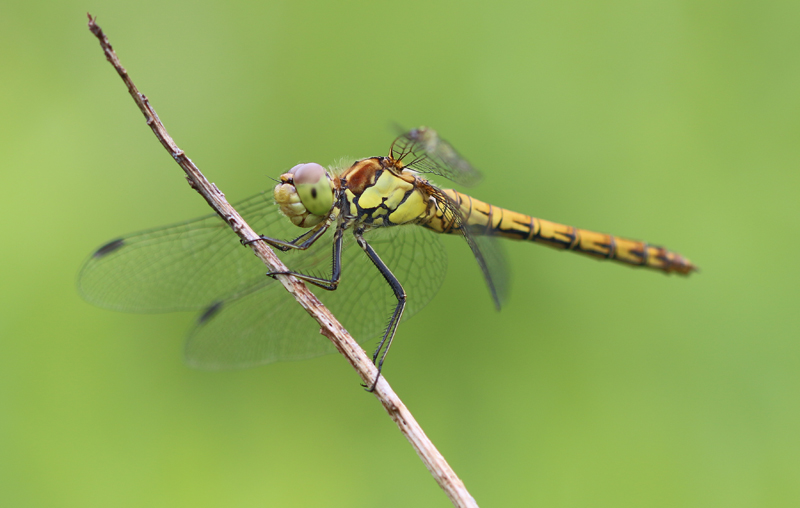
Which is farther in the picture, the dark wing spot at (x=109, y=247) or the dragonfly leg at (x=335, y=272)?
the dark wing spot at (x=109, y=247)

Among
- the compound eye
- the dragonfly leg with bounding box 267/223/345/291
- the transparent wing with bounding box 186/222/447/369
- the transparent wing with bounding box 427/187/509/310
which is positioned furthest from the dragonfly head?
the transparent wing with bounding box 427/187/509/310

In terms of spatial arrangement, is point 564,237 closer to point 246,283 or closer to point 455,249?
point 455,249

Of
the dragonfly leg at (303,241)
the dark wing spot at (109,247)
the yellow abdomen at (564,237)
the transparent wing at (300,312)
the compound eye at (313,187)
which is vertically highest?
the dark wing spot at (109,247)

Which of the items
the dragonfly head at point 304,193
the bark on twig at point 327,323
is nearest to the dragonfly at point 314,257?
the dragonfly head at point 304,193

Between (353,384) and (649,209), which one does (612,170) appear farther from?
(353,384)

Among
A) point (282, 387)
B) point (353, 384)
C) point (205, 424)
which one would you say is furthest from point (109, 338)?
point (353, 384)

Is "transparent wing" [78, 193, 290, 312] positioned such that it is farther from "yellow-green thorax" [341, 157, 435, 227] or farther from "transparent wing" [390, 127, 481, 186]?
"transparent wing" [390, 127, 481, 186]

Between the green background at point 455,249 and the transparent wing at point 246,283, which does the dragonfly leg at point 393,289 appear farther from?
the green background at point 455,249
